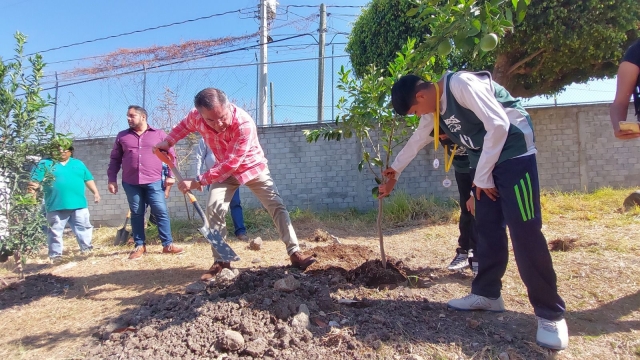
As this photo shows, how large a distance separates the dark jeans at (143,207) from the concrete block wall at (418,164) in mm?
2864

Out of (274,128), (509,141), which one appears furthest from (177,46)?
(509,141)

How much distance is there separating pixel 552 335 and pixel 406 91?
59.9 inches

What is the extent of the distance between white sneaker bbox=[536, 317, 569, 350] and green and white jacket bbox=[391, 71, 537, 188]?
31.0 inches

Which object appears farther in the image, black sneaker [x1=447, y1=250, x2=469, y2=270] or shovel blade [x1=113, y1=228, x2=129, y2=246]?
shovel blade [x1=113, y1=228, x2=129, y2=246]

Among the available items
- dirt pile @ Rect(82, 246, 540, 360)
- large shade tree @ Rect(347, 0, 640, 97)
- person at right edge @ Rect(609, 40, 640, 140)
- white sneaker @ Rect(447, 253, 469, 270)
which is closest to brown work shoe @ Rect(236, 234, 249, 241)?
dirt pile @ Rect(82, 246, 540, 360)

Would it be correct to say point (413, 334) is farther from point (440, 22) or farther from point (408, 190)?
point (408, 190)

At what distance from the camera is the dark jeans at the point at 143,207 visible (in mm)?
4680

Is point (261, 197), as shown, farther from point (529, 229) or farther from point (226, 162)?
point (529, 229)

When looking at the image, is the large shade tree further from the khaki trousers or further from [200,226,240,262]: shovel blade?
[200,226,240,262]: shovel blade

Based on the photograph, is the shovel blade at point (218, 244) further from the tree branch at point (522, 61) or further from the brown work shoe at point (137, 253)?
the tree branch at point (522, 61)

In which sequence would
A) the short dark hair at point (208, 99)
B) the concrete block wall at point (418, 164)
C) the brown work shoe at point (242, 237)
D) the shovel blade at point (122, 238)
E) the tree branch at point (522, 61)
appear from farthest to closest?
the concrete block wall at point (418, 164) → the tree branch at point (522, 61) → the shovel blade at point (122, 238) → the brown work shoe at point (242, 237) → the short dark hair at point (208, 99)

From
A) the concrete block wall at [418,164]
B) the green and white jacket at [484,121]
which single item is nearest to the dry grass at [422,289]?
the green and white jacket at [484,121]

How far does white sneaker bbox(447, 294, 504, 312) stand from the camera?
8.47 ft

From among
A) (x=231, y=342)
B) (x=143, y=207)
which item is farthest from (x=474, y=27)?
(x=143, y=207)
